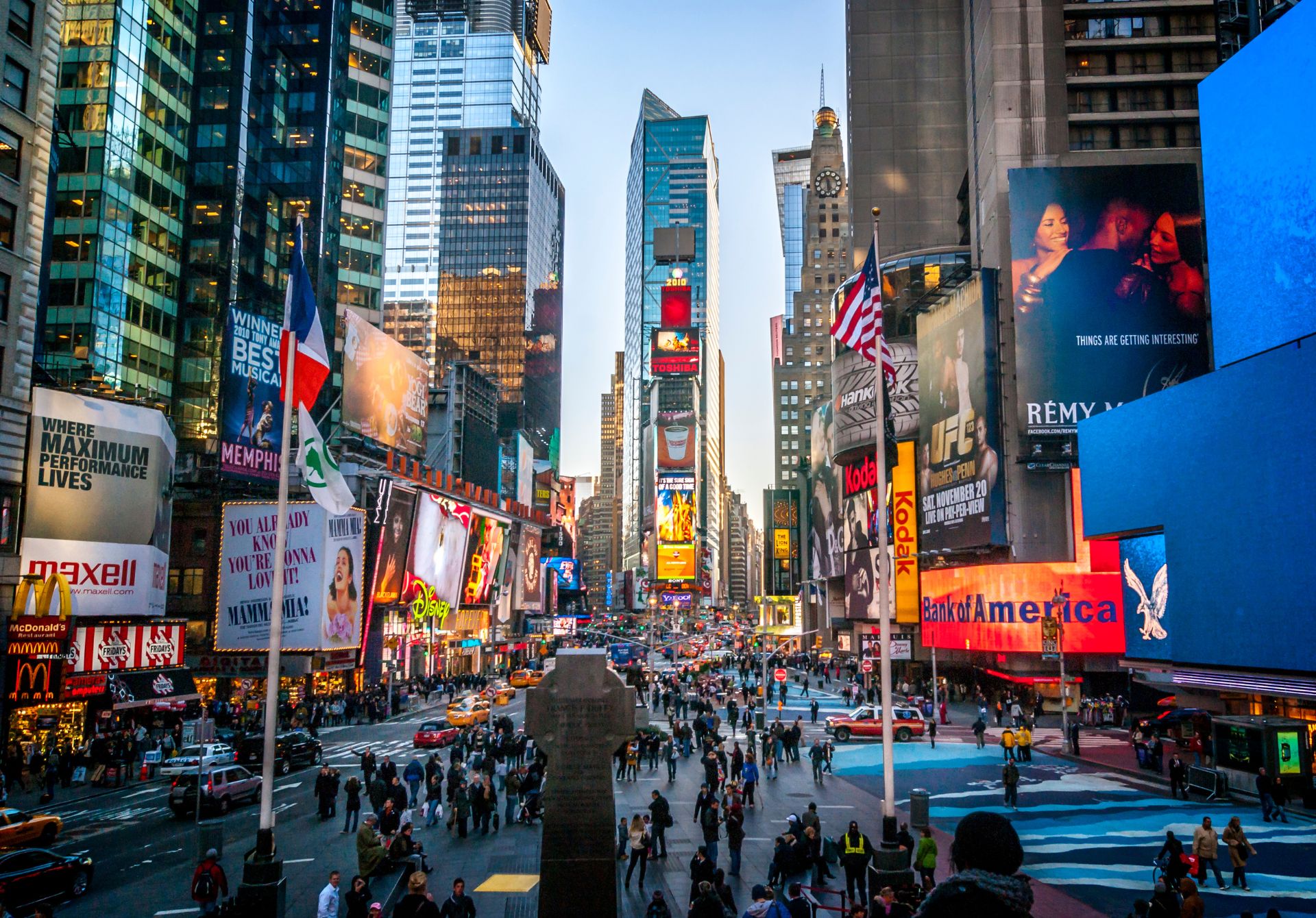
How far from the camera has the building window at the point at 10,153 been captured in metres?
34.5

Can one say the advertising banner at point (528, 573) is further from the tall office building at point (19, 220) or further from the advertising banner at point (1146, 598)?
the tall office building at point (19, 220)

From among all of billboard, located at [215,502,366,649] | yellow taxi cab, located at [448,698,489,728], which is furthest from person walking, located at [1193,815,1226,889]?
billboard, located at [215,502,366,649]

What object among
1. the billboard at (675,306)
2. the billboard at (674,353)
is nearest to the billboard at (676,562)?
the billboard at (674,353)

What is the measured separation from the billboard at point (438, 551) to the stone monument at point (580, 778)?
168ft

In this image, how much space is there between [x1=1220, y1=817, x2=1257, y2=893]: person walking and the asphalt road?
17.1 m

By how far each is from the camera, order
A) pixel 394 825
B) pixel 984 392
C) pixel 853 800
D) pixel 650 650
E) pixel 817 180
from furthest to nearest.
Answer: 1. pixel 817 180
2. pixel 650 650
3. pixel 984 392
4. pixel 853 800
5. pixel 394 825

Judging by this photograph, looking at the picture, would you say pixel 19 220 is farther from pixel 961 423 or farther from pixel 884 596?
pixel 961 423

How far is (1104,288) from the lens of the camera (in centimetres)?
5847

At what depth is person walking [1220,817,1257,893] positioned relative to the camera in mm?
18609

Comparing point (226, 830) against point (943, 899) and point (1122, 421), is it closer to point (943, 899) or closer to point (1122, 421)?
point (943, 899)

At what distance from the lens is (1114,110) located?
64938mm

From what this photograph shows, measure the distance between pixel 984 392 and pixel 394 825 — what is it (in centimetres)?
4827

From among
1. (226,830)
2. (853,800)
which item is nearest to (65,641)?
(226,830)

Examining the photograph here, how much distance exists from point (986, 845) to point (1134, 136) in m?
72.2
